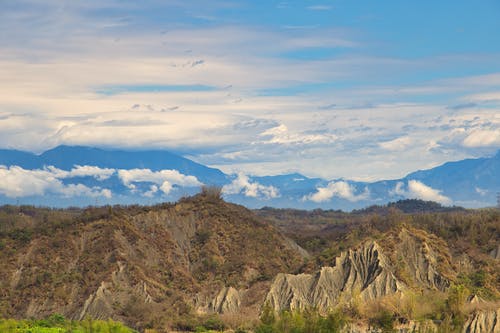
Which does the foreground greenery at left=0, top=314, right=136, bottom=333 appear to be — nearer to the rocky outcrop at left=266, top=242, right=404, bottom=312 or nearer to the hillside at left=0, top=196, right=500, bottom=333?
the hillside at left=0, top=196, right=500, bottom=333

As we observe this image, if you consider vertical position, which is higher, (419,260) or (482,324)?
(419,260)

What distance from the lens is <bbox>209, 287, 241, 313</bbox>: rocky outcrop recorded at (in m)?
116

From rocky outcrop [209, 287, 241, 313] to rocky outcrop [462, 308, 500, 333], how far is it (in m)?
36.2

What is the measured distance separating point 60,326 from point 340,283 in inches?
1460

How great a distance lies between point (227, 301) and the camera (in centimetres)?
11738

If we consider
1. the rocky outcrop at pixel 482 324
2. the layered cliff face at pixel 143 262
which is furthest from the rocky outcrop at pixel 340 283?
the rocky outcrop at pixel 482 324

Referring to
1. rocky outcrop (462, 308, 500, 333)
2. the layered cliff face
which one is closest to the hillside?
rocky outcrop (462, 308, 500, 333)

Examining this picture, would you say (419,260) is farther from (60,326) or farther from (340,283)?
(60,326)

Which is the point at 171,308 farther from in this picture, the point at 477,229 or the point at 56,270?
the point at 477,229

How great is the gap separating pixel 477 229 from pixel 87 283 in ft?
198

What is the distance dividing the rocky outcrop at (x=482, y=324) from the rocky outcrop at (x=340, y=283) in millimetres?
19003

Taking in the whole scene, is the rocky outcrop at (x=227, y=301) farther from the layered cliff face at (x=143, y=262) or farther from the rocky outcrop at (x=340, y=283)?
the rocky outcrop at (x=340, y=283)

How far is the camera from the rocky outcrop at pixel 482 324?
89.3 m

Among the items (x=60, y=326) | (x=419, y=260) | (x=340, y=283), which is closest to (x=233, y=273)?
(x=340, y=283)
